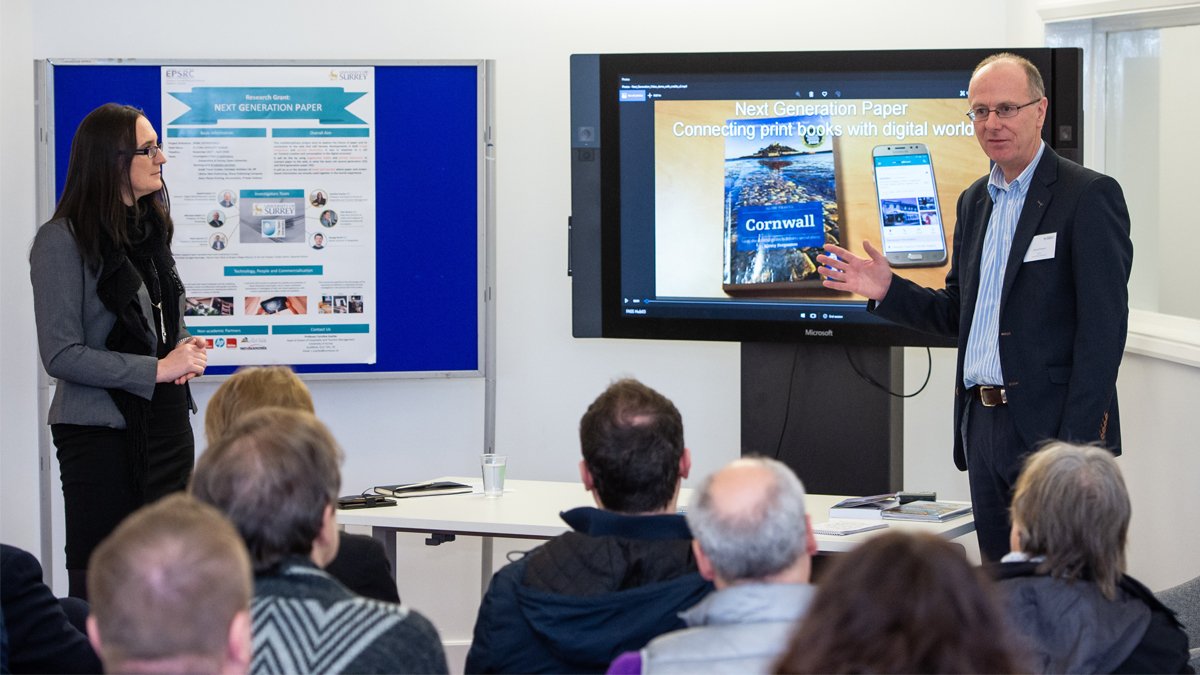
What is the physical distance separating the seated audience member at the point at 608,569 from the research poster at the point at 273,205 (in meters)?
2.46

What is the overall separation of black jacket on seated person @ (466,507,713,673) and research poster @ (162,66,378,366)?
2627mm

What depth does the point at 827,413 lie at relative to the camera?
4246 mm

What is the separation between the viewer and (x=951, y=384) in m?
5.19

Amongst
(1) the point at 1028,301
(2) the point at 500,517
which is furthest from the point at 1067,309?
(2) the point at 500,517

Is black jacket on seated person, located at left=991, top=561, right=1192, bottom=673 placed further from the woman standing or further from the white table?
the woman standing

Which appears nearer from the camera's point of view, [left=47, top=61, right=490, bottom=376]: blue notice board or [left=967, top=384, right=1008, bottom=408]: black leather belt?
[left=967, top=384, right=1008, bottom=408]: black leather belt

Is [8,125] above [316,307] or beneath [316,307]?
above

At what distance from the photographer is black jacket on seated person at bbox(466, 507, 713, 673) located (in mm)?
2238

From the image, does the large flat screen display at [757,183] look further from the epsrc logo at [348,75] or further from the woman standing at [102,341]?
the woman standing at [102,341]

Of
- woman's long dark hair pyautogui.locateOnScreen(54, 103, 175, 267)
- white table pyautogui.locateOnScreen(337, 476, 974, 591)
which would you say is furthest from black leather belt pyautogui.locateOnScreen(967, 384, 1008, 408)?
woman's long dark hair pyautogui.locateOnScreen(54, 103, 175, 267)

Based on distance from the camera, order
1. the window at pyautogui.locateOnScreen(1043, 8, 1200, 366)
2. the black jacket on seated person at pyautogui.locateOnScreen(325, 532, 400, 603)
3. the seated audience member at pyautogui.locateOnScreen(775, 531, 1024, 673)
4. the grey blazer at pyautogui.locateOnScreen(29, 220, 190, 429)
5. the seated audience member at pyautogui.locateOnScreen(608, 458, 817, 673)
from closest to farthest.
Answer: the seated audience member at pyautogui.locateOnScreen(775, 531, 1024, 673) → the seated audience member at pyautogui.locateOnScreen(608, 458, 817, 673) → the black jacket on seated person at pyautogui.locateOnScreen(325, 532, 400, 603) → the grey blazer at pyautogui.locateOnScreen(29, 220, 190, 429) → the window at pyautogui.locateOnScreen(1043, 8, 1200, 366)

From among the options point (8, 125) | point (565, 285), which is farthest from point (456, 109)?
point (8, 125)

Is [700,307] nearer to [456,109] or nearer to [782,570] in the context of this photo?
[456,109]

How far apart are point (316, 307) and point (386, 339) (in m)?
0.28
